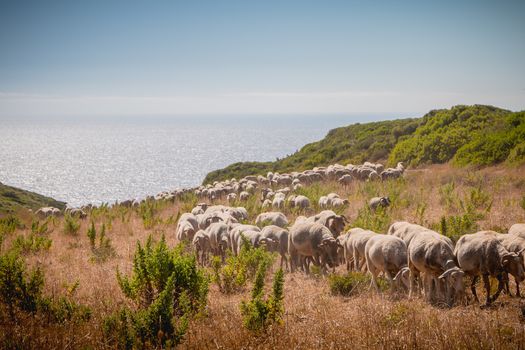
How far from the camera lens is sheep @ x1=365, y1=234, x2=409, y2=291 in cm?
866

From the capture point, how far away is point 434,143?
35438 mm

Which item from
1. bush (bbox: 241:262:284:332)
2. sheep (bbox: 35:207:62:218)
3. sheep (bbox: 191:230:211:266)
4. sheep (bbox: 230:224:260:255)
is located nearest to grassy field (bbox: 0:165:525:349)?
bush (bbox: 241:262:284:332)

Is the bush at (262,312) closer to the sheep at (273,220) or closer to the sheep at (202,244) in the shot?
the sheep at (202,244)

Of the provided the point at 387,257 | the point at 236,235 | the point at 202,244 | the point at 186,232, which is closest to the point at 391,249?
the point at 387,257

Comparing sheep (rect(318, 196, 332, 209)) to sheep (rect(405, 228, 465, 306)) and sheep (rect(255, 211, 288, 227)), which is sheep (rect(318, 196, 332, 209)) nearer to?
sheep (rect(255, 211, 288, 227))

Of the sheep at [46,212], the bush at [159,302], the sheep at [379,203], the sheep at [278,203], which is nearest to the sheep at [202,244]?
the bush at [159,302]

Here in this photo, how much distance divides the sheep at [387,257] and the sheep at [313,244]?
1728 mm

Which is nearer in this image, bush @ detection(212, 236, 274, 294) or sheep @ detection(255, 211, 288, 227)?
bush @ detection(212, 236, 274, 294)

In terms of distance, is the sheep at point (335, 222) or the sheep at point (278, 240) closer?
the sheep at point (278, 240)

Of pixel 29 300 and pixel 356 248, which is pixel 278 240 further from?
pixel 29 300

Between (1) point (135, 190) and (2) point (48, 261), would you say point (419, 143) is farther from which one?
(1) point (135, 190)

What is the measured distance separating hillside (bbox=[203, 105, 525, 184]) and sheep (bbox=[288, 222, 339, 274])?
65.8 feet

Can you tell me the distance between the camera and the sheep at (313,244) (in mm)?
10922

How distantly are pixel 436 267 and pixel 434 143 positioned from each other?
3052 cm
